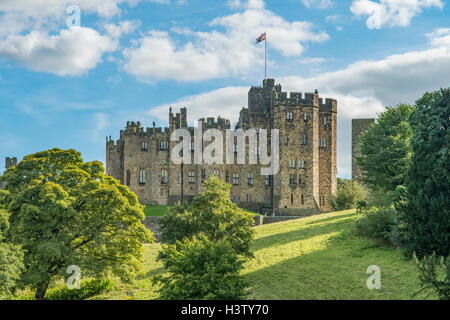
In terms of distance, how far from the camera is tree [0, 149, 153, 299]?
22.4 meters

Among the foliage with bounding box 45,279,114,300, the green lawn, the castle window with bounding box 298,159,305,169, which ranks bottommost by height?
the foliage with bounding box 45,279,114,300

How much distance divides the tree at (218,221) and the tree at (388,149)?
15.4 meters

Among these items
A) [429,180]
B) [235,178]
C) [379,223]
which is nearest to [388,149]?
[379,223]

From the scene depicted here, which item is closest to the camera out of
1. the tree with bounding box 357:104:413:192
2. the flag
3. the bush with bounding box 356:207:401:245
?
the bush with bounding box 356:207:401:245

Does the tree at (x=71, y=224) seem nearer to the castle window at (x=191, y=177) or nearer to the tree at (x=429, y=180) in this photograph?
the tree at (x=429, y=180)

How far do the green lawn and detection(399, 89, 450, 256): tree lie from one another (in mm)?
1989

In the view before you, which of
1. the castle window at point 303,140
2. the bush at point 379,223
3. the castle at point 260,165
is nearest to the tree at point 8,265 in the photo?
the bush at point 379,223

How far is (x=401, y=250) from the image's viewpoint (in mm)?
27938

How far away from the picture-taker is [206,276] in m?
18.7

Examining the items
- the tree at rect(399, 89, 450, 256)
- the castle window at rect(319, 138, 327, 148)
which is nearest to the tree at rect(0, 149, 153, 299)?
the tree at rect(399, 89, 450, 256)

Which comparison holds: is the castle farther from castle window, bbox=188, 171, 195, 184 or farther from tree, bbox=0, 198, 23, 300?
tree, bbox=0, 198, 23, 300

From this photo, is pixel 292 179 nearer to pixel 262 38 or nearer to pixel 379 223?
pixel 262 38
